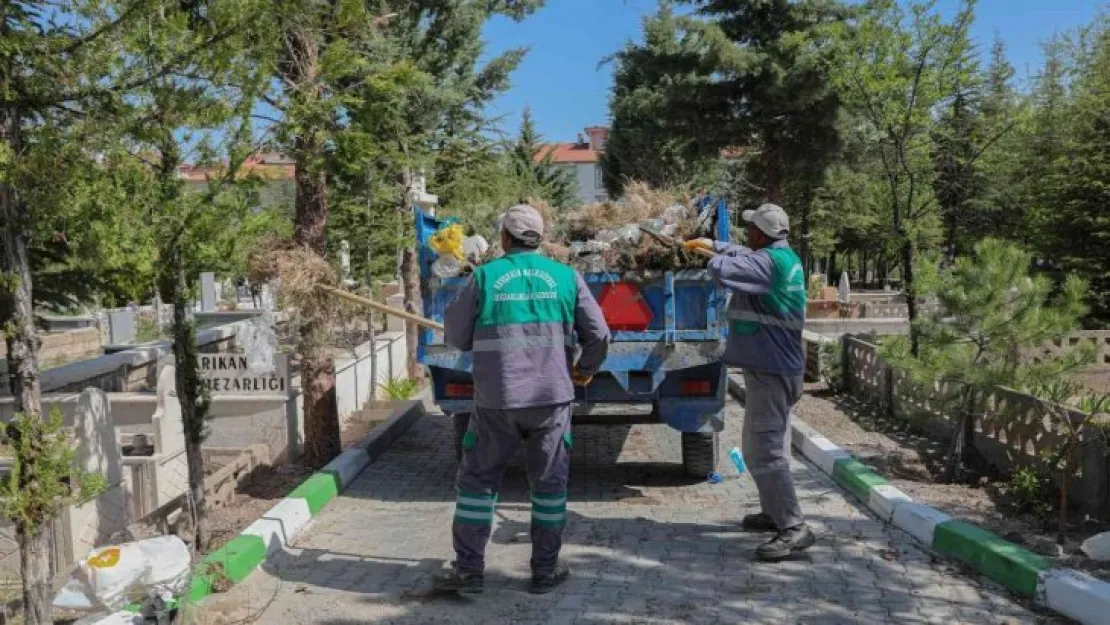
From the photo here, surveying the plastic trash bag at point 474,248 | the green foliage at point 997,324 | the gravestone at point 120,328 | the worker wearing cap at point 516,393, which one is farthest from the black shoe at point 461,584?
the gravestone at point 120,328

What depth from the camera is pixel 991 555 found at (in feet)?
14.6

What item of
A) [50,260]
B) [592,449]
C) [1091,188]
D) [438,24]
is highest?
[438,24]

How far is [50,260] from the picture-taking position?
7.81 metres

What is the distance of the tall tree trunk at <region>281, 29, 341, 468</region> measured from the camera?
6561 mm

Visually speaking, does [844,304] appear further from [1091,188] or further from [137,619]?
[137,619]

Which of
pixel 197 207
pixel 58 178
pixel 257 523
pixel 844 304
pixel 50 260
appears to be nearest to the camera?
pixel 58 178

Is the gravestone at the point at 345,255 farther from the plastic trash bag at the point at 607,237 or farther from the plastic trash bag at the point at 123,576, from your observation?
the plastic trash bag at the point at 123,576

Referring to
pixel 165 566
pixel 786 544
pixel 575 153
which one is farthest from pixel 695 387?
pixel 575 153

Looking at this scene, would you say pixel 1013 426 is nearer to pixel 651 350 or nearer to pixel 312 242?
pixel 651 350

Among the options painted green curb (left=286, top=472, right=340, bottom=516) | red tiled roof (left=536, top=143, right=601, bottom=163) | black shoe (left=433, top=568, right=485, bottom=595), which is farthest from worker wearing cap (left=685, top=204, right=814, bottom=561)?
red tiled roof (left=536, top=143, right=601, bottom=163)

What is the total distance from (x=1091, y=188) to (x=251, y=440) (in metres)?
Answer: 19.2

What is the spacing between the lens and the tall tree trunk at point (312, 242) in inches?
258

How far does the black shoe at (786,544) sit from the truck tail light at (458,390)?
7.80ft

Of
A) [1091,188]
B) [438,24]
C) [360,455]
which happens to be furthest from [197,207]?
[1091,188]
